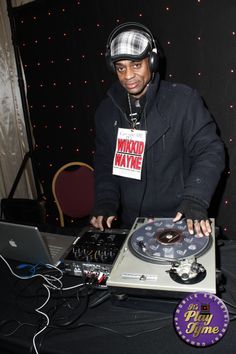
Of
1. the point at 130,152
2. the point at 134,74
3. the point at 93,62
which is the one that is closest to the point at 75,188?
the point at 130,152

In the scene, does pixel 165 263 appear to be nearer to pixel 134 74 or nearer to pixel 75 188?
pixel 134 74

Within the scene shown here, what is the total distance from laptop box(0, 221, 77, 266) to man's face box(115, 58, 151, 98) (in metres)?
0.76

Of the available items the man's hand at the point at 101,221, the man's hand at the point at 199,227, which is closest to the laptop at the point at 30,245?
the man's hand at the point at 101,221

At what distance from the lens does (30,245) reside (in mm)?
1264

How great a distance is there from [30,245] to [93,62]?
1716 millimetres

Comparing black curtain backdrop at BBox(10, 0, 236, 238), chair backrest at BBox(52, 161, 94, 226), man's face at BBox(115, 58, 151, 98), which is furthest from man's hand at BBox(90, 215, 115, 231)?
black curtain backdrop at BBox(10, 0, 236, 238)

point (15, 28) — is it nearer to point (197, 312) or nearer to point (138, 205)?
point (138, 205)

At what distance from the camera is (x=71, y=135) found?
287 cm

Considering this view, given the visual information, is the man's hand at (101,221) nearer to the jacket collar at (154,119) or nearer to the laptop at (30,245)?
the laptop at (30,245)

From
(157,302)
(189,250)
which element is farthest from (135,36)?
(157,302)

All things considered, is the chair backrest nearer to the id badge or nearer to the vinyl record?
the id badge

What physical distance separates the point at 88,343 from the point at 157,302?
243mm

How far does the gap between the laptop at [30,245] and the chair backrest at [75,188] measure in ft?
2.98

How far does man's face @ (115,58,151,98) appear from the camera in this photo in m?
1.50
